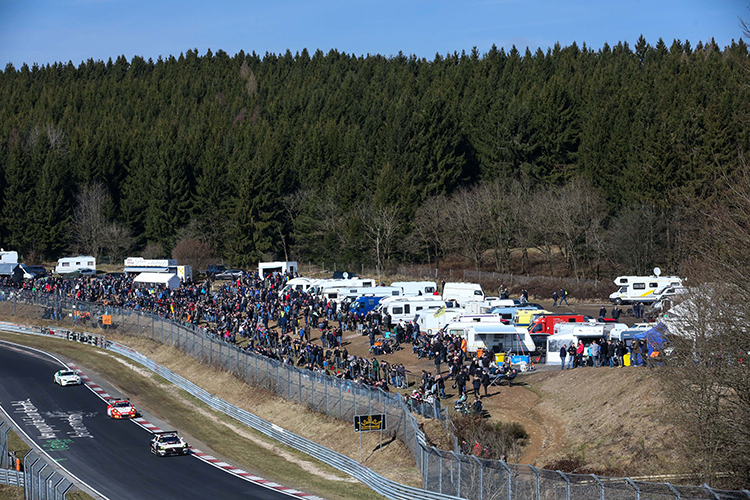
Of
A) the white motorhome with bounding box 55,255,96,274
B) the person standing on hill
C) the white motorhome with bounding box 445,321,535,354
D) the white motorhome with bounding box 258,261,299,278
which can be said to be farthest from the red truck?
the white motorhome with bounding box 55,255,96,274

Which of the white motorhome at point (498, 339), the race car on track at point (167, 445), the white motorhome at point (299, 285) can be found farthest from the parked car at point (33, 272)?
the white motorhome at point (498, 339)

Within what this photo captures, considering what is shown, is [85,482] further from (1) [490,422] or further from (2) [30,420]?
(1) [490,422]

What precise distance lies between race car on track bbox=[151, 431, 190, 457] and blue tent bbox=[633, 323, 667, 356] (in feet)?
65.0

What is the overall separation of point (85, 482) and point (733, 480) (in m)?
22.2

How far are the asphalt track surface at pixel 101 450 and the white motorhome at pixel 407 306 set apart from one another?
1935 cm

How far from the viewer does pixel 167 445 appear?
109 ft

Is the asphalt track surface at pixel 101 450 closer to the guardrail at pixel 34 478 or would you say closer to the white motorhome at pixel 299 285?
the guardrail at pixel 34 478

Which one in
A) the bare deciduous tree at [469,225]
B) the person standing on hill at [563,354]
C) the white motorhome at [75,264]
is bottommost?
the person standing on hill at [563,354]

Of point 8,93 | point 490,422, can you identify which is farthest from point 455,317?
point 8,93

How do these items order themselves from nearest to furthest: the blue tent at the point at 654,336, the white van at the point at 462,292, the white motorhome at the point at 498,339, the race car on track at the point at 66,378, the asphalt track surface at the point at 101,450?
the asphalt track surface at the point at 101,450 → the blue tent at the point at 654,336 → the white motorhome at the point at 498,339 → the race car on track at the point at 66,378 → the white van at the point at 462,292

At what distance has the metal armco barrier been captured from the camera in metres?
20.2

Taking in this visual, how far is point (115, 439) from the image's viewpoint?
36.0 meters

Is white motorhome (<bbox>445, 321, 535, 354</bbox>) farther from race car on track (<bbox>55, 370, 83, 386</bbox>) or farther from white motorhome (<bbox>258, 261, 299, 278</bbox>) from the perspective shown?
white motorhome (<bbox>258, 261, 299, 278</bbox>)

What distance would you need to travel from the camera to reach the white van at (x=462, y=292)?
60.0 metres
